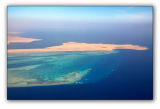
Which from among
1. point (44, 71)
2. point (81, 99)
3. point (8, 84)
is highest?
point (44, 71)

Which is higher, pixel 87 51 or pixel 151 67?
pixel 87 51

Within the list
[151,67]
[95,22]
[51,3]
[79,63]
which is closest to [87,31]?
[95,22]

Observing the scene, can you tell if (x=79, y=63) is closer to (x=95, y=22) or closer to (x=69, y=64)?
(x=69, y=64)

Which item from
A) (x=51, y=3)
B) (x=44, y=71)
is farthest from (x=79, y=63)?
(x=51, y=3)

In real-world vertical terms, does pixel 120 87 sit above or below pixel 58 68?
below

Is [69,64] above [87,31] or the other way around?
the other way around

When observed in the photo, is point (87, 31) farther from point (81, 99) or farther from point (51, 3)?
point (81, 99)
